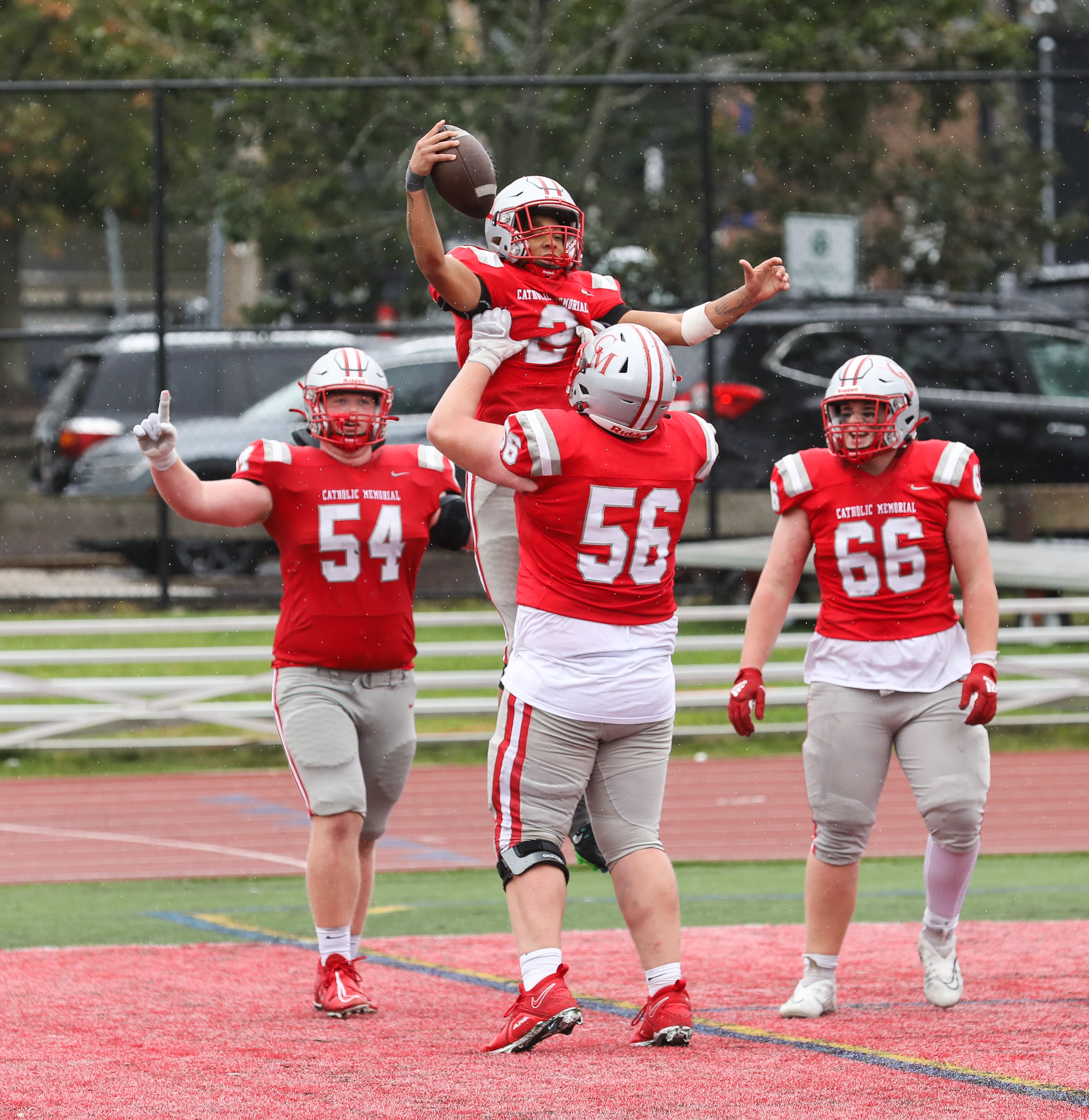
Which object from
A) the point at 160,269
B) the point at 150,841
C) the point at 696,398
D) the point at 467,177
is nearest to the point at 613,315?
the point at 467,177

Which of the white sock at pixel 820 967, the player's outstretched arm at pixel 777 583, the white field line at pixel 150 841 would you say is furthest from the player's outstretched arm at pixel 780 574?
the white field line at pixel 150 841

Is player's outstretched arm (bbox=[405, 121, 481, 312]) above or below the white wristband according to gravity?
above

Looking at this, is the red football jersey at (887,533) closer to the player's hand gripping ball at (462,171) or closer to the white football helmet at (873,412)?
the white football helmet at (873,412)

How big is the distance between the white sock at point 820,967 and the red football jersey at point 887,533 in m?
0.97

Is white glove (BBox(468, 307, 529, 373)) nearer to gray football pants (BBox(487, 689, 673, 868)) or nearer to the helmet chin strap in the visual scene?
the helmet chin strap

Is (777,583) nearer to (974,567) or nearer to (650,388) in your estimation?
(974,567)

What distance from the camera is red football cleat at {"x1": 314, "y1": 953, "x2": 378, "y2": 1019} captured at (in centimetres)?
530

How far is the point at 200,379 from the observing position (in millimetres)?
11047

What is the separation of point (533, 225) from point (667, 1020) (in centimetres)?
240

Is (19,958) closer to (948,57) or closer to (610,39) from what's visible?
(610,39)

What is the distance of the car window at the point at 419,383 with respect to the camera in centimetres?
1067

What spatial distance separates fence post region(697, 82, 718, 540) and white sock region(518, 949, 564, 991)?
6.54m

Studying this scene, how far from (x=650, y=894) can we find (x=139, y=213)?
748cm

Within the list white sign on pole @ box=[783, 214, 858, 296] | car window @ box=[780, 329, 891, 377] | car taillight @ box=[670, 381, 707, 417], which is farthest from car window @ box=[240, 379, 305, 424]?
white sign on pole @ box=[783, 214, 858, 296]
